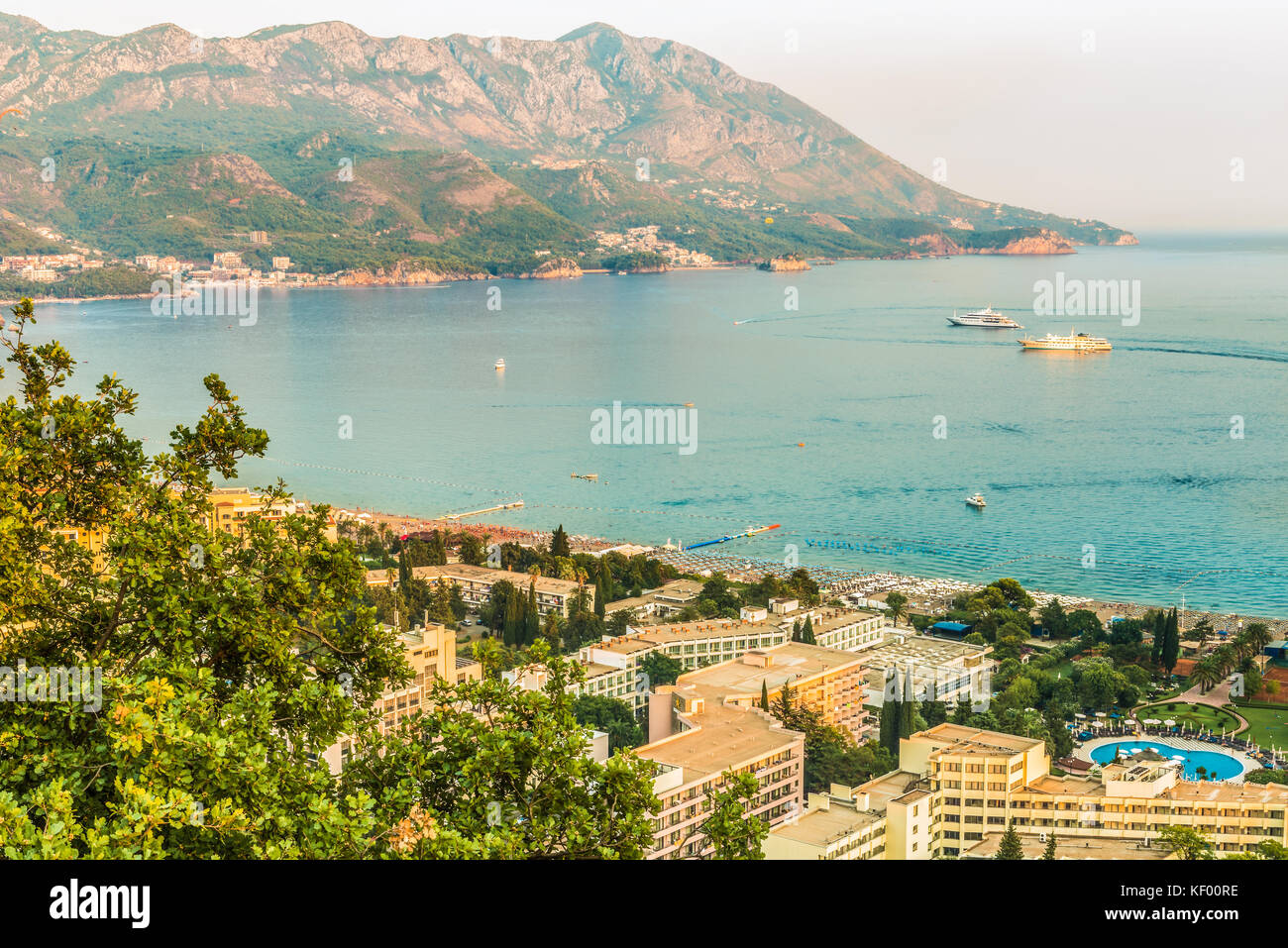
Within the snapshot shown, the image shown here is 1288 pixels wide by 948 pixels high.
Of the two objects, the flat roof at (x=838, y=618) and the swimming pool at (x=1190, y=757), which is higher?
the flat roof at (x=838, y=618)

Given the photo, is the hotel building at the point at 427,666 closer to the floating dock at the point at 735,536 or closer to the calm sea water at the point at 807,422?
the floating dock at the point at 735,536

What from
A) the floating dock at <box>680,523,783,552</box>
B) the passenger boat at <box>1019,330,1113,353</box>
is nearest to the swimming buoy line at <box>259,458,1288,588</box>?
the floating dock at <box>680,523,783,552</box>

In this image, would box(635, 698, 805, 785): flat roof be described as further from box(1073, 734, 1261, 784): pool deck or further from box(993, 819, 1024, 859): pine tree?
box(1073, 734, 1261, 784): pool deck

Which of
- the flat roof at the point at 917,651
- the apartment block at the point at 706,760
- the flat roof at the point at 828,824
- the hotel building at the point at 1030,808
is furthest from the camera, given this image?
the flat roof at the point at 917,651

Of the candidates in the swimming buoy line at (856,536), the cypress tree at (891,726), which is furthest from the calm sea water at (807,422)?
the cypress tree at (891,726)

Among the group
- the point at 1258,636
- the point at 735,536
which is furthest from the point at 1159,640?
the point at 735,536
